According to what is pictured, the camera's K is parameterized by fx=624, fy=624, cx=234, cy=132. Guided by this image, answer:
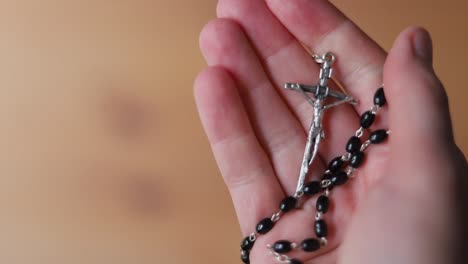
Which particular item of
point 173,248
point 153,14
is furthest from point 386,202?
point 153,14

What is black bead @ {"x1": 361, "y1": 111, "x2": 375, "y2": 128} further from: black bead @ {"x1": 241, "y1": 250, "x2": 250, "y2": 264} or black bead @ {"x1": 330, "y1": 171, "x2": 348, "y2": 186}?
black bead @ {"x1": 241, "y1": 250, "x2": 250, "y2": 264}

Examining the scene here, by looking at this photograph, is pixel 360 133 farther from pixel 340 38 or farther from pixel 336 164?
pixel 340 38

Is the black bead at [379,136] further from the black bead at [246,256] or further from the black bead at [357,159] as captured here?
the black bead at [246,256]

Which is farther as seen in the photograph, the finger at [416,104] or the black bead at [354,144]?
the black bead at [354,144]

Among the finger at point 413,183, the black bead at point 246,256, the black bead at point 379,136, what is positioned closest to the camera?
the finger at point 413,183

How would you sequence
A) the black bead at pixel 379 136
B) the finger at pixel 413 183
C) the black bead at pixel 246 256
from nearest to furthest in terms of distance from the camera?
the finger at pixel 413 183
the black bead at pixel 379 136
the black bead at pixel 246 256

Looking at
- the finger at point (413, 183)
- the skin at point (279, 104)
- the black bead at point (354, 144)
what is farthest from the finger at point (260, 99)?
the finger at point (413, 183)
